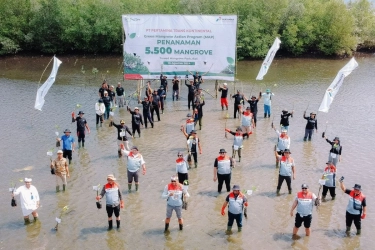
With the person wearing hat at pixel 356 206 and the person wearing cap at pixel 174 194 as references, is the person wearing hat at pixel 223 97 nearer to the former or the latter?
the person wearing cap at pixel 174 194

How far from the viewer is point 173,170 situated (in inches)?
624

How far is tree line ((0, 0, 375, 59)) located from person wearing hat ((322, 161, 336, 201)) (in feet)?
89.6

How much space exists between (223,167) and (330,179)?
3181mm

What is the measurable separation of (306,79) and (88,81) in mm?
15185

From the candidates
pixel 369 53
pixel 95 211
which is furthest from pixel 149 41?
pixel 369 53

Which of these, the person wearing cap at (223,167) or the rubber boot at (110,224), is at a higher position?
the person wearing cap at (223,167)

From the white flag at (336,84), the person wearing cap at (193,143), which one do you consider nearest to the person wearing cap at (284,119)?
the white flag at (336,84)

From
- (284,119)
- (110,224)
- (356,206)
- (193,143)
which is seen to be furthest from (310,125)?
(110,224)

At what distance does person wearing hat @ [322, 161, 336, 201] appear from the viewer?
12938 mm

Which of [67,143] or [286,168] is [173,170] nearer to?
[67,143]

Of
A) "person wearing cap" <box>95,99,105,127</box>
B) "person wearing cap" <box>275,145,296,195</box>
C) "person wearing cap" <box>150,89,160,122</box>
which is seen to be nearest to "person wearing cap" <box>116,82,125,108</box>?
"person wearing cap" <box>150,89,160,122</box>

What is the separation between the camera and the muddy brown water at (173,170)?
11.6 meters

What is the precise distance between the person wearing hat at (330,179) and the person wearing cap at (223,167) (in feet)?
8.99

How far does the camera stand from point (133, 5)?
42.5 m
